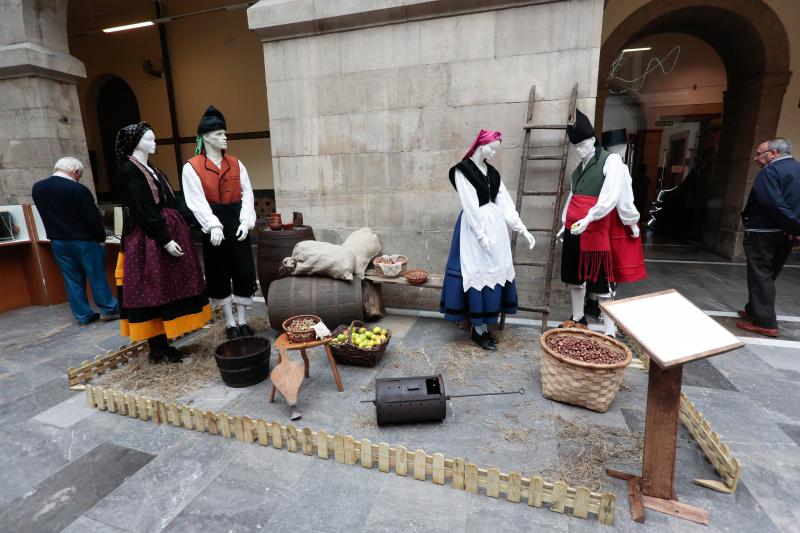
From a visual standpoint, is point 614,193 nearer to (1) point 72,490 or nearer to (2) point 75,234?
(1) point 72,490

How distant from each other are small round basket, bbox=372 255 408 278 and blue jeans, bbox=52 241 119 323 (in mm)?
3239

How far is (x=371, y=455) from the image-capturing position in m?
2.34

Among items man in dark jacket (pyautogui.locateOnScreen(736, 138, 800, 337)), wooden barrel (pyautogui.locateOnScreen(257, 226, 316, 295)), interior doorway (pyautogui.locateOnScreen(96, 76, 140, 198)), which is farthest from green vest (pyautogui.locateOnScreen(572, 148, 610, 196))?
interior doorway (pyautogui.locateOnScreen(96, 76, 140, 198))

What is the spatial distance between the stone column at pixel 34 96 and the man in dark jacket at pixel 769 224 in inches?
322

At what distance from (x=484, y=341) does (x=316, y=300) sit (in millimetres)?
1645

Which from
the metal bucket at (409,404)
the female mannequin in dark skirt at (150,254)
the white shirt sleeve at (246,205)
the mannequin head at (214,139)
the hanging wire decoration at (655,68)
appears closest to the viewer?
the metal bucket at (409,404)

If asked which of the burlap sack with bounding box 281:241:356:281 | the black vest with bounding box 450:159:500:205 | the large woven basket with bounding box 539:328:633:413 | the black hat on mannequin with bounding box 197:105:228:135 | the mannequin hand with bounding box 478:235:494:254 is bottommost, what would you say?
the large woven basket with bounding box 539:328:633:413

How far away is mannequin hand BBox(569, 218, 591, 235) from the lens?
3410 mm

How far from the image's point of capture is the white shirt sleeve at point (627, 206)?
3.40 metres

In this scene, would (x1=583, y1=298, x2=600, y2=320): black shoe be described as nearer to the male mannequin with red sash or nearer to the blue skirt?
the male mannequin with red sash

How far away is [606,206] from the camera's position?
3316mm

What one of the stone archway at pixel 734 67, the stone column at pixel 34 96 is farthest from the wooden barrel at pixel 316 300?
the stone archway at pixel 734 67

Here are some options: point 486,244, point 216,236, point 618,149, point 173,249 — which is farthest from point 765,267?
point 173,249

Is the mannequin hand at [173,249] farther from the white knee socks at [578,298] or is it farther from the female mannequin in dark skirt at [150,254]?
the white knee socks at [578,298]
